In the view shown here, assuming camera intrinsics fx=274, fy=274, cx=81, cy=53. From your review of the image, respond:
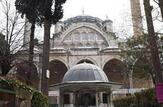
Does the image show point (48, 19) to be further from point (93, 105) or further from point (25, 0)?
point (93, 105)

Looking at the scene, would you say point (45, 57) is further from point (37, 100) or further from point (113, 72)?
point (113, 72)

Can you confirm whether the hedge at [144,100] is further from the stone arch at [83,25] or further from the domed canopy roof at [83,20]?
the domed canopy roof at [83,20]

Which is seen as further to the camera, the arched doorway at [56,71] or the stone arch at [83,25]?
the stone arch at [83,25]

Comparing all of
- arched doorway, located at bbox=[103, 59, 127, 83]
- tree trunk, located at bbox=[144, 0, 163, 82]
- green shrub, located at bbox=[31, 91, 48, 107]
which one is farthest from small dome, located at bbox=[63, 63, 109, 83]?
arched doorway, located at bbox=[103, 59, 127, 83]

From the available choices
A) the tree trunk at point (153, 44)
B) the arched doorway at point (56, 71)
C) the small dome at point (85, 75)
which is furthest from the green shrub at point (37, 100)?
the arched doorway at point (56, 71)

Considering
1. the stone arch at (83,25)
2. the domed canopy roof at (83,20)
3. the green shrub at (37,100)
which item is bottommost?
the green shrub at (37,100)

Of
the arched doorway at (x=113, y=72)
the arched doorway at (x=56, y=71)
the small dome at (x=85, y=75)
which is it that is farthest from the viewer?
the arched doorway at (x=113, y=72)

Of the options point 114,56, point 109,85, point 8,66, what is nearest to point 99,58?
point 114,56

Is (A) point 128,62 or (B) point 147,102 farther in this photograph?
(A) point 128,62

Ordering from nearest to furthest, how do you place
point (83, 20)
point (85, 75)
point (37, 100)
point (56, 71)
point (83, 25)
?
point (37, 100) < point (85, 75) < point (56, 71) < point (83, 25) < point (83, 20)

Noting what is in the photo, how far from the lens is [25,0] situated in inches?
646

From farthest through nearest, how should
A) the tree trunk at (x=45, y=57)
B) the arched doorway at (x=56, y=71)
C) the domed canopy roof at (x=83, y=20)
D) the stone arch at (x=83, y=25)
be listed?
the domed canopy roof at (x=83, y=20), the stone arch at (x=83, y=25), the arched doorway at (x=56, y=71), the tree trunk at (x=45, y=57)

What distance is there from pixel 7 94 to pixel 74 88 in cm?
1280

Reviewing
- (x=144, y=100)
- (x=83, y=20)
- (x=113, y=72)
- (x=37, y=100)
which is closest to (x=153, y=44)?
(x=144, y=100)
